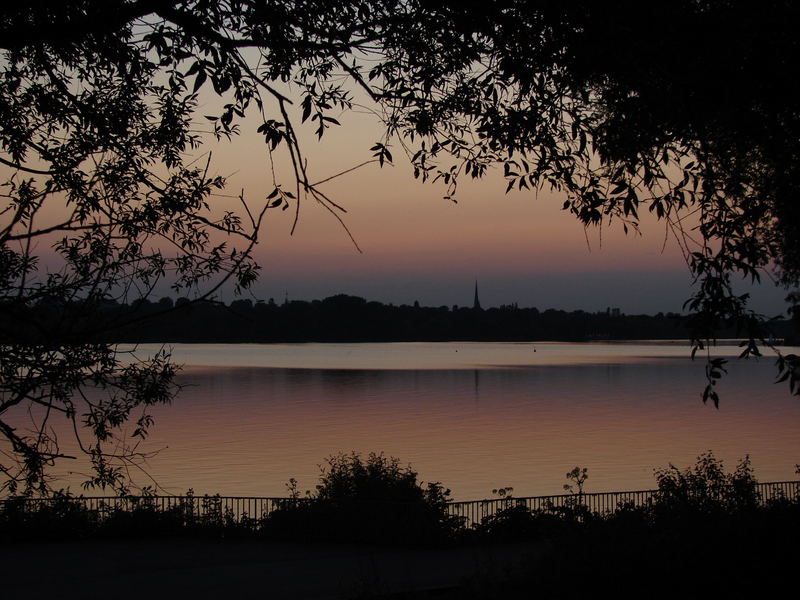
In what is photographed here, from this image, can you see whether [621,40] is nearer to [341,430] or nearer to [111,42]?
[111,42]

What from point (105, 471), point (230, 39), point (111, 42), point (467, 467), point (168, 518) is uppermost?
point (111, 42)

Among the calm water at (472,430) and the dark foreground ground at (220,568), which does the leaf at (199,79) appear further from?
the calm water at (472,430)

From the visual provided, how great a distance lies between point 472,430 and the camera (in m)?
70.8

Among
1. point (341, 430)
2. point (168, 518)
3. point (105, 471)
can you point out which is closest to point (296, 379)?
point (341, 430)

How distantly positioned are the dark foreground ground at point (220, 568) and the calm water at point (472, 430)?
890 inches

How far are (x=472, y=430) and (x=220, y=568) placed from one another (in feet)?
172

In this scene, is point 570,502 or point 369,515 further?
point 369,515

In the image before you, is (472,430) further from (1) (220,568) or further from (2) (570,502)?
(1) (220,568)

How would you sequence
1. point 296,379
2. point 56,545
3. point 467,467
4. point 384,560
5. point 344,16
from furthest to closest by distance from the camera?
point 296,379, point 467,467, point 56,545, point 384,560, point 344,16

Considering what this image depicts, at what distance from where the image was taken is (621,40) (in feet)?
26.2

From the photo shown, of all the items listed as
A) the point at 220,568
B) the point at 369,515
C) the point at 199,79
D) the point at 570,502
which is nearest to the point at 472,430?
the point at 369,515

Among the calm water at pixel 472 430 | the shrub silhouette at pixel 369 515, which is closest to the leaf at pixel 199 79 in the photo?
the shrub silhouette at pixel 369 515

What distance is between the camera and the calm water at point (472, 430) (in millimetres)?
50719

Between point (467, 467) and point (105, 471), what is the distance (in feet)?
144
